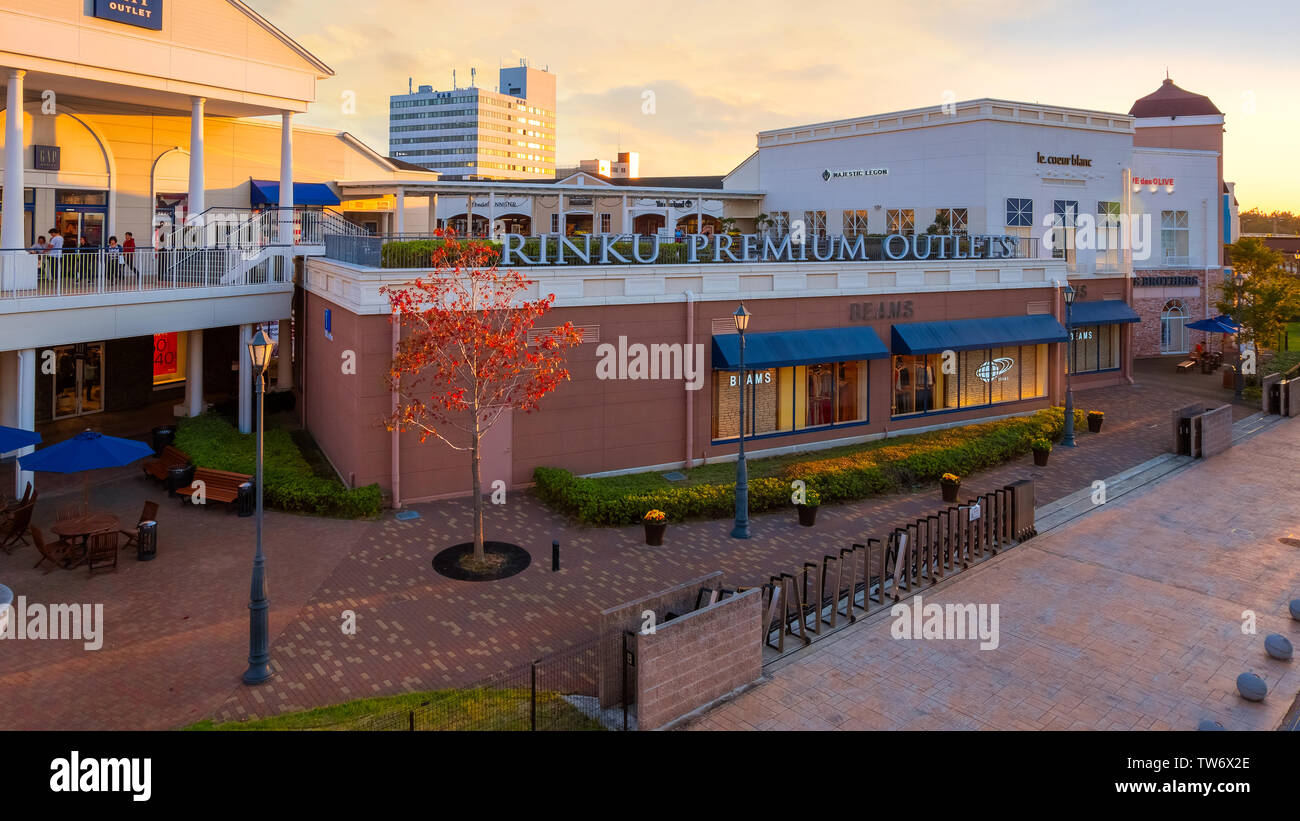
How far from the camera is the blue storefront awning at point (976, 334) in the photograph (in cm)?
2716

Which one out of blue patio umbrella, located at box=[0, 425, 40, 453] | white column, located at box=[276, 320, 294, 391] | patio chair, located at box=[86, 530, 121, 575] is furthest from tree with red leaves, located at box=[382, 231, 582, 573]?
white column, located at box=[276, 320, 294, 391]

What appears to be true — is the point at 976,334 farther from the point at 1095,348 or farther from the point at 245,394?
the point at 245,394

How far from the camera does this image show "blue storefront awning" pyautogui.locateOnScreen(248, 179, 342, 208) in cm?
3297

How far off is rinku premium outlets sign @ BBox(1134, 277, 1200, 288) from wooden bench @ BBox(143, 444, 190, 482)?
4532 centimetres

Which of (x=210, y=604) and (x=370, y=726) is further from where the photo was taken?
(x=210, y=604)

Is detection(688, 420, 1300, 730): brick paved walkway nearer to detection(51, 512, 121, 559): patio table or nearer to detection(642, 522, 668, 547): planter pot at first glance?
detection(642, 522, 668, 547): planter pot

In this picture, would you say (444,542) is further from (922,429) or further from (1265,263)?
(1265,263)

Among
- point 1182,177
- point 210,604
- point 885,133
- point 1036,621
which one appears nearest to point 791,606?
point 1036,621

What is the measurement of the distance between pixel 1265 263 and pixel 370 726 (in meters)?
54.9

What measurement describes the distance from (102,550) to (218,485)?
13.3ft

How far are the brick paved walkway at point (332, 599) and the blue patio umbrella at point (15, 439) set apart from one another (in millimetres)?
2193

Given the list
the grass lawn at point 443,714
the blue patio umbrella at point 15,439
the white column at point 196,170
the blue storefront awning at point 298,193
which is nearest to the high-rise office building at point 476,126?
the blue storefront awning at point 298,193

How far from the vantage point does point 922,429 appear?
28.3 meters
